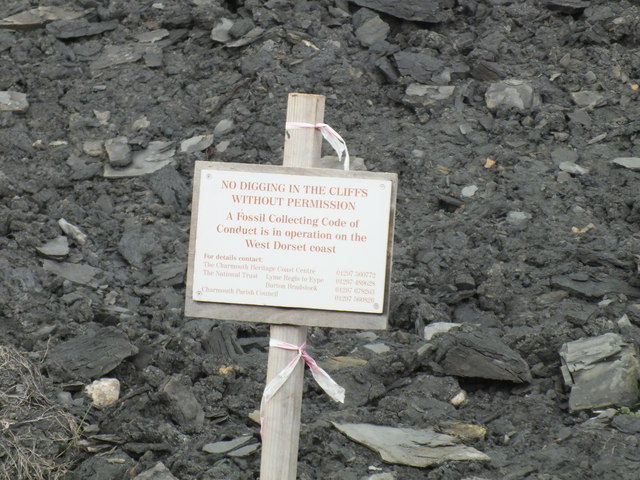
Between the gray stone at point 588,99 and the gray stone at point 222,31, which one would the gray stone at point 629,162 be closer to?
the gray stone at point 588,99

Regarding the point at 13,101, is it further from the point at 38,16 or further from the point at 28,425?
the point at 28,425

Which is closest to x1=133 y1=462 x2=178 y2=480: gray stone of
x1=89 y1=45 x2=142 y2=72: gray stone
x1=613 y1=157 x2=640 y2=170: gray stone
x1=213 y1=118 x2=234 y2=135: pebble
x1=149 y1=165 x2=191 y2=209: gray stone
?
x1=149 y1=165 x2=191 y2=209: gray stone

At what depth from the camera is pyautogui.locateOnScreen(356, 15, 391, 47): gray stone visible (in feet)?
29.5

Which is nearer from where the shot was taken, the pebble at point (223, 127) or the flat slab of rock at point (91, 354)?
the flat slab of rock at point (91, 354)

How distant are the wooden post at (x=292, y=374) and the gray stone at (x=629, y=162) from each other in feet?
15.1

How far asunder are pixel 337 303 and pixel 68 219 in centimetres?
435

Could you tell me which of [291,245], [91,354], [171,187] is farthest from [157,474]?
[171,187]

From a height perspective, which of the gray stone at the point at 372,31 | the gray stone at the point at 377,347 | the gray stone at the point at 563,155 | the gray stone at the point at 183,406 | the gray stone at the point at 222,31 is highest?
the gray stone at the point at 372,31

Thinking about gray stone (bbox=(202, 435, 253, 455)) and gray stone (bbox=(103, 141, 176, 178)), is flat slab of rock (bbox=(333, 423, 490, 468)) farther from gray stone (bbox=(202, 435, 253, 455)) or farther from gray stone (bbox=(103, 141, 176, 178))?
gray stone (bbox=(103, 141, 176, 178))

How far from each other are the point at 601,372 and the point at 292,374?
2.18 m

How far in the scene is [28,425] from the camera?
4578 millimetres

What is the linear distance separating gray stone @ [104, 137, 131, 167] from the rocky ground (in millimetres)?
18

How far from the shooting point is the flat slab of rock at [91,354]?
530 centimetres

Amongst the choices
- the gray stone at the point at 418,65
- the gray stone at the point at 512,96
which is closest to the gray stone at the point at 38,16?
the gray stone at the point at 418,65
